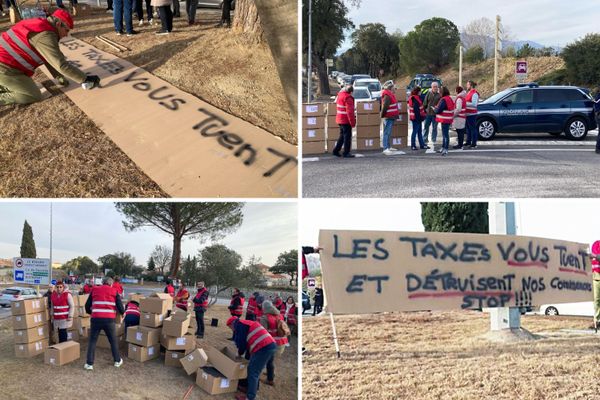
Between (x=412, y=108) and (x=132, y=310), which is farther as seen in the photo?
(x=412, y=108)

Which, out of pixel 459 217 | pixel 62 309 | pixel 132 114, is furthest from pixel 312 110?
pixel 62 309

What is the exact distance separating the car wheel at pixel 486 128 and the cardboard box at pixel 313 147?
4.77 metres

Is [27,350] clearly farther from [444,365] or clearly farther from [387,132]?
[387,132]

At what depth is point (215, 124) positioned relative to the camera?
7.02 metres

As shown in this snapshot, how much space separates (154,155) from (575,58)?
3652cm

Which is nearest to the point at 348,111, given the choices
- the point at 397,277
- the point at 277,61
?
the point at 277,61

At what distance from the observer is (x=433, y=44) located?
5584 cm

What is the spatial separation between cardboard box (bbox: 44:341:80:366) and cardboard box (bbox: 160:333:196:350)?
1.19 m

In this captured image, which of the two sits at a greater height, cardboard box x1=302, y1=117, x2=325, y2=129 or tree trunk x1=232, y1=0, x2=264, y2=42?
tree trunk x1=232, y1=0, x2=264, y2=42

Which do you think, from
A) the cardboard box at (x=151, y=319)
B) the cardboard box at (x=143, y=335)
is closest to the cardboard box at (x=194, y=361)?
the cardboard box at (x=143, y=335)

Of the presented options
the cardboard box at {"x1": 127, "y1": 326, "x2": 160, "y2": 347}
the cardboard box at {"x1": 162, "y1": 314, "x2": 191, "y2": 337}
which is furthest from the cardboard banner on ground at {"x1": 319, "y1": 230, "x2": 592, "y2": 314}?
the cardboard box at {"x1": 127, "y1": 326, "x2": 160, "y2": 347}

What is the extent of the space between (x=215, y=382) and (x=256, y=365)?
639 mm

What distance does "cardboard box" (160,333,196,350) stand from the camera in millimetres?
7625

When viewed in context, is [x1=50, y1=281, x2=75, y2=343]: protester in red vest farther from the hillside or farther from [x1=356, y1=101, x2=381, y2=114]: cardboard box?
the hillside
